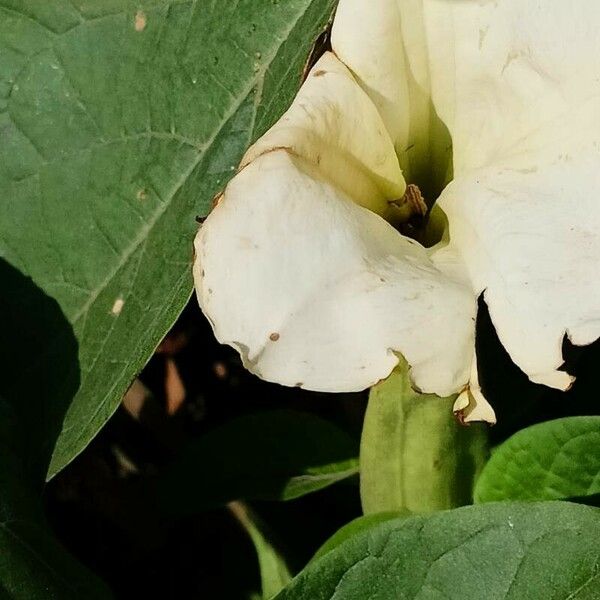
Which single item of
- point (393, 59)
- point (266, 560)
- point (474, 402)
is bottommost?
point (266, 560)

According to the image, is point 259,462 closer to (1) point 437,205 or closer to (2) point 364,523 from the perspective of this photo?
(2) point 364,523

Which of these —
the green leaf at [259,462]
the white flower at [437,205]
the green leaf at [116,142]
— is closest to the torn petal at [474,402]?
the white flower at [437,205]

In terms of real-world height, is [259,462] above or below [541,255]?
below

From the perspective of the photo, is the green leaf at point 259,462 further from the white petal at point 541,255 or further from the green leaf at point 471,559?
the white petal at point 541,255

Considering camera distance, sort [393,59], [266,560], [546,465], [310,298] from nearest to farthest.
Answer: [310,298], [393,59], [546,465], [266,560]

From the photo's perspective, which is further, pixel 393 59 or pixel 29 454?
pixel 29 454

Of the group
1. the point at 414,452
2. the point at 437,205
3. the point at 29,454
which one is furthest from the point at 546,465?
the point at 29,454

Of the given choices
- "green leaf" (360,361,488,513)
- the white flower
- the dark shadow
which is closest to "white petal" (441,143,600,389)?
the white flower

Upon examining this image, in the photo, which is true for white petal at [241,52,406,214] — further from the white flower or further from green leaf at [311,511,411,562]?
green leaf at [311,511,411,562]

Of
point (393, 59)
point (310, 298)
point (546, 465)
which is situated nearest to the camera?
point (310, 298)
